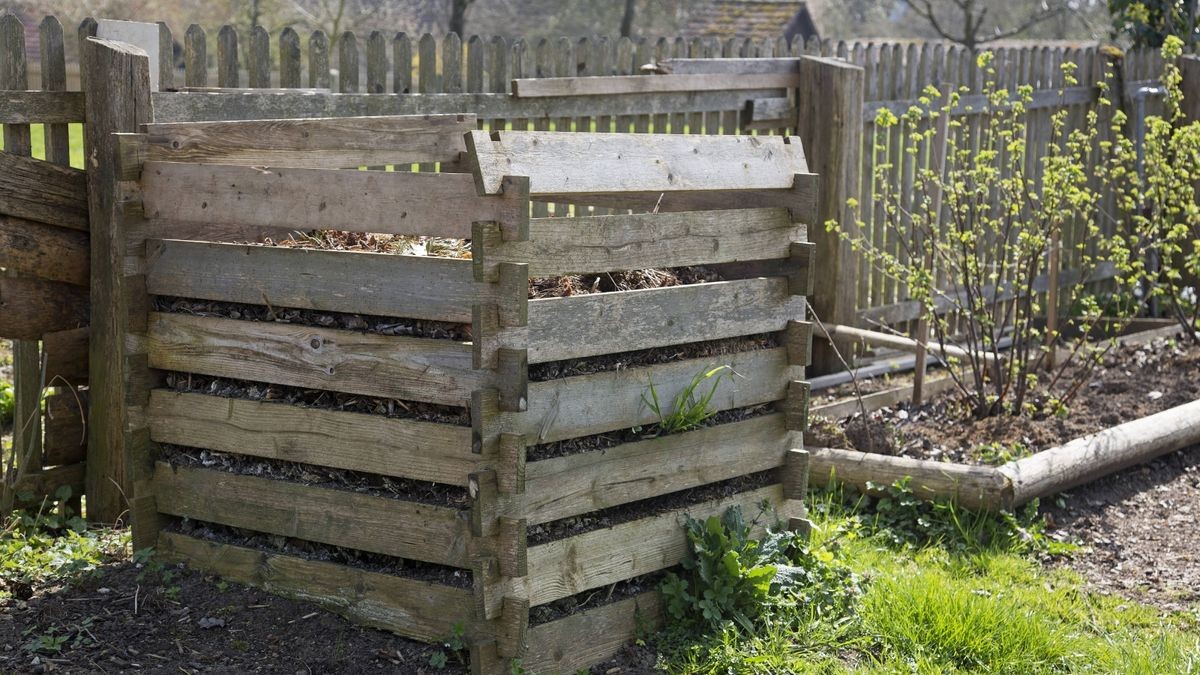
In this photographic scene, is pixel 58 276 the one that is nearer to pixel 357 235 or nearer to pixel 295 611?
pixel 357 235

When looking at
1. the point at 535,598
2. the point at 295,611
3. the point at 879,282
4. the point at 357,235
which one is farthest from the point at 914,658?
the point at 879,282

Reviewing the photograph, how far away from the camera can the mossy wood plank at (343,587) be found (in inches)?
141

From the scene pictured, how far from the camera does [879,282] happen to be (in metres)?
8.15

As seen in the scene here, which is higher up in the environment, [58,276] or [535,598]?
[58,276]

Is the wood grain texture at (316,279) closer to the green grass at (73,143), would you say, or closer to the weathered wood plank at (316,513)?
the weathered wood plank at (316,513)

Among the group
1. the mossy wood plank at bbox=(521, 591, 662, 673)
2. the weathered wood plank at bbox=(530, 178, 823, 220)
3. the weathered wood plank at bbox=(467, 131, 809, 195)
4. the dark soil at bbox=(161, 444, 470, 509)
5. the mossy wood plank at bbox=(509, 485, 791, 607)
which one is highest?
the weathered wood plank at bbox=(467, 131, 809, 195)

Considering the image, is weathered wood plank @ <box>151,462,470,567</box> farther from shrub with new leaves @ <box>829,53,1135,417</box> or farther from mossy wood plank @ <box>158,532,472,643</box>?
shrub with new leaves @ <box>829,53,1135,417</box>

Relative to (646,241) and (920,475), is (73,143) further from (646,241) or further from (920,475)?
(646,241)

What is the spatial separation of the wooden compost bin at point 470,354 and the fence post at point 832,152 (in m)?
2.96

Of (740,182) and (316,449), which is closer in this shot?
(316,449)

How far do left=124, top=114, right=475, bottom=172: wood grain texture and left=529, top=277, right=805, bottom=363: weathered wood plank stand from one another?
0.82m

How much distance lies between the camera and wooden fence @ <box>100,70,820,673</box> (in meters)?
3.41

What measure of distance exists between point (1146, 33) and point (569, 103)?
649 cm

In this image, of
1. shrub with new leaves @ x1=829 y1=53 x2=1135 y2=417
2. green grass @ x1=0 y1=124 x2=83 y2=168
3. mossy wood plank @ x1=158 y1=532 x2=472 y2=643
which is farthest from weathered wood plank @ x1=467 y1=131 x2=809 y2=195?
green grass @ x1=0 y1=124 x2=83 y2=168
